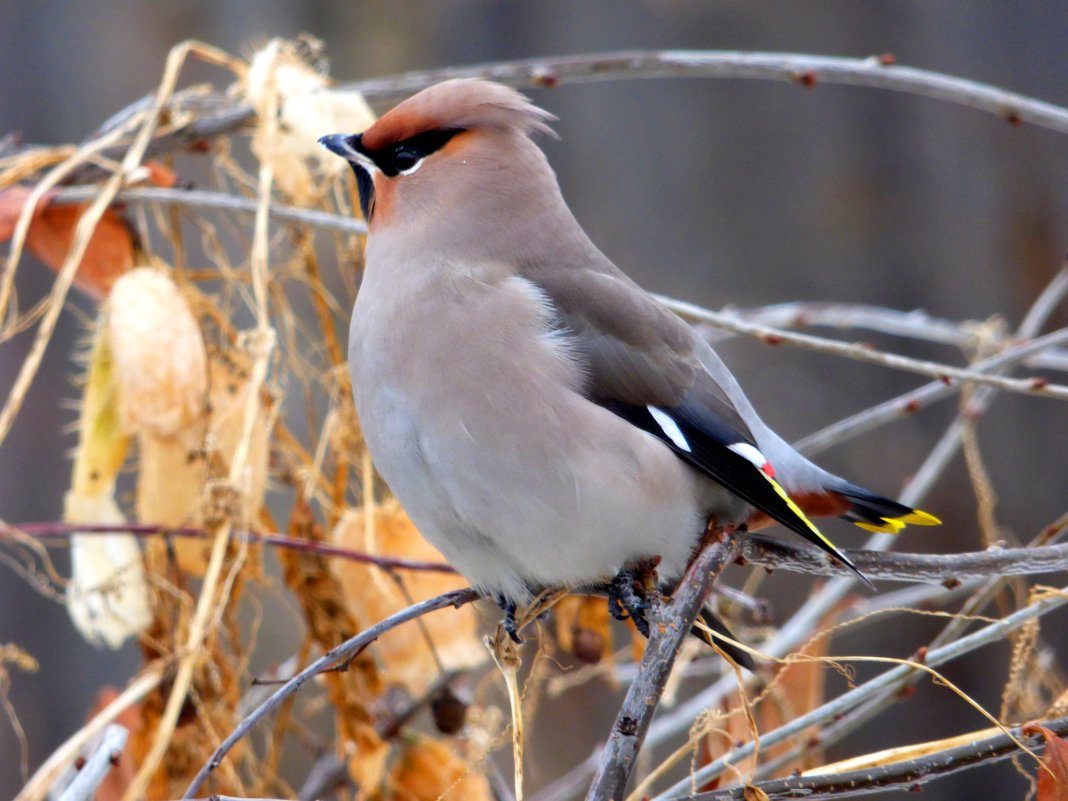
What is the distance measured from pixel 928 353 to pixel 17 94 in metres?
3.58

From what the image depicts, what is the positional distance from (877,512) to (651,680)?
846mm

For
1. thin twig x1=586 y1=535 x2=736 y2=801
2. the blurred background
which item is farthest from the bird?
the blurred background

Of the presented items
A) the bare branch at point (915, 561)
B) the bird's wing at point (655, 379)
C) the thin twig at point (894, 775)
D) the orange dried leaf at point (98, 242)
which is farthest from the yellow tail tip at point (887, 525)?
the orange dried leaf at point (98, 242)

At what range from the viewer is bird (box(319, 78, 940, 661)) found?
174cm

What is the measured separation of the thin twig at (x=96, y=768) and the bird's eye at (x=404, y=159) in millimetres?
936

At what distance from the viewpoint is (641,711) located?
1.18 meters

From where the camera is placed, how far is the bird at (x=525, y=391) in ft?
5.70

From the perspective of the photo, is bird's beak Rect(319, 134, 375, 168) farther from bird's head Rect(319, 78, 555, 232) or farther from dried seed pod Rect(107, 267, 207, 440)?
dried seed pod Rect(107, 267, 207, 440)

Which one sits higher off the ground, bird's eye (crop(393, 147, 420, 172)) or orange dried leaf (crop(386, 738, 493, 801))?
bird's eye (crop(393, 147, 420, 172))

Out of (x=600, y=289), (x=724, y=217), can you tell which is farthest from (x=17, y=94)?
(x=600, y=289)

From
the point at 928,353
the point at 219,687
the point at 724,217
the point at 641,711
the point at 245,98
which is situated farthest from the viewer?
the point at 724,217

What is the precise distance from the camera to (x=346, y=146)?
6.50 ft

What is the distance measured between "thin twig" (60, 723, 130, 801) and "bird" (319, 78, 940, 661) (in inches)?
19.2

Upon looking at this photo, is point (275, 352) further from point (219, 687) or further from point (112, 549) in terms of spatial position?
point (219, 687)
